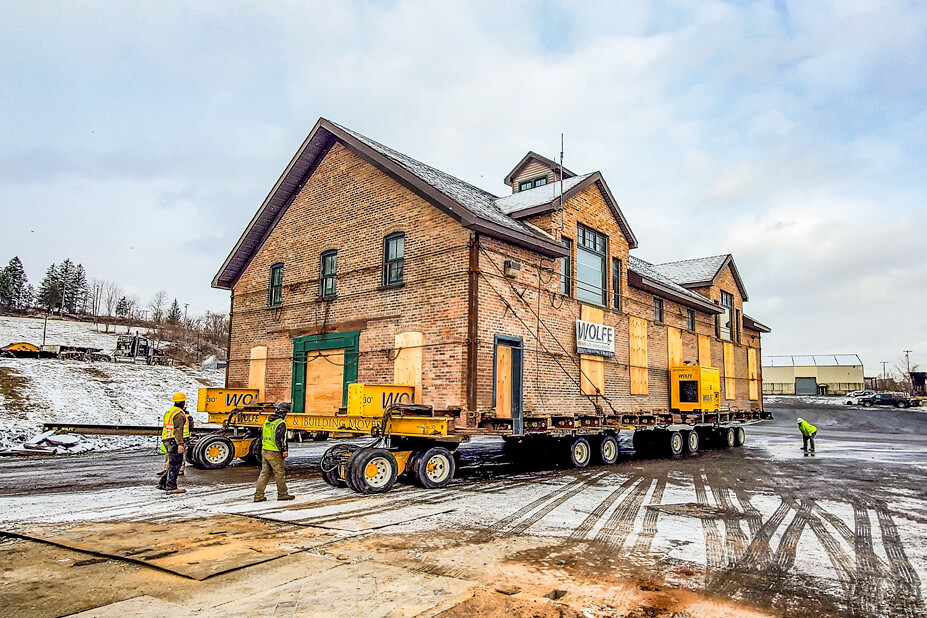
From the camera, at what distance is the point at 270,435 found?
1036 centimetres

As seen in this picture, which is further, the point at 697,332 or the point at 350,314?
the point at 697,332

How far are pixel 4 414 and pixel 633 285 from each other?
23.1 m

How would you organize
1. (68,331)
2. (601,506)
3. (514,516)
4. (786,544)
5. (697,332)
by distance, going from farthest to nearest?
(68,331) < (697,332) < (601,506) < (514,516) < (786,544)

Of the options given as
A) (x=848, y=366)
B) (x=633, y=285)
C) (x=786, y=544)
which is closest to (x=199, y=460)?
(x=786, y=544)

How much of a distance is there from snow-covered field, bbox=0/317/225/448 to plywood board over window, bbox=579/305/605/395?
594 inches

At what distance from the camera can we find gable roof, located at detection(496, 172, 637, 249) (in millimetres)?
16742

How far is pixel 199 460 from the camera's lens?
14.4 metres

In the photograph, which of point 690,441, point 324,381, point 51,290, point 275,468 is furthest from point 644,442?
point 51,290

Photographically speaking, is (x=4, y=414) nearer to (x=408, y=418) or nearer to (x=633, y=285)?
(x=408, y=418)

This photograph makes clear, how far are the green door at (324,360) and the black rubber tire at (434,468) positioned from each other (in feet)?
14.9

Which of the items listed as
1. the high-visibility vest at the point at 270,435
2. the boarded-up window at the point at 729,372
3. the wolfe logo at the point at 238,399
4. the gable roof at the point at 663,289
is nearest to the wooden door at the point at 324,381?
the wolfe logo at the point at 238,399

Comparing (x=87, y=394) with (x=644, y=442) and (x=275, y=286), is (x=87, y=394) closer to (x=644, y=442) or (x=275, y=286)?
(x=275, y=286)

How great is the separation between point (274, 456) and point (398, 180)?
7992mm

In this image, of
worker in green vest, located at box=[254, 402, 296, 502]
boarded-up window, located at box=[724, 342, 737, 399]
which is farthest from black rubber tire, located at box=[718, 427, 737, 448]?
worker in green vest, located at box=[254, 402, 296, 502]
